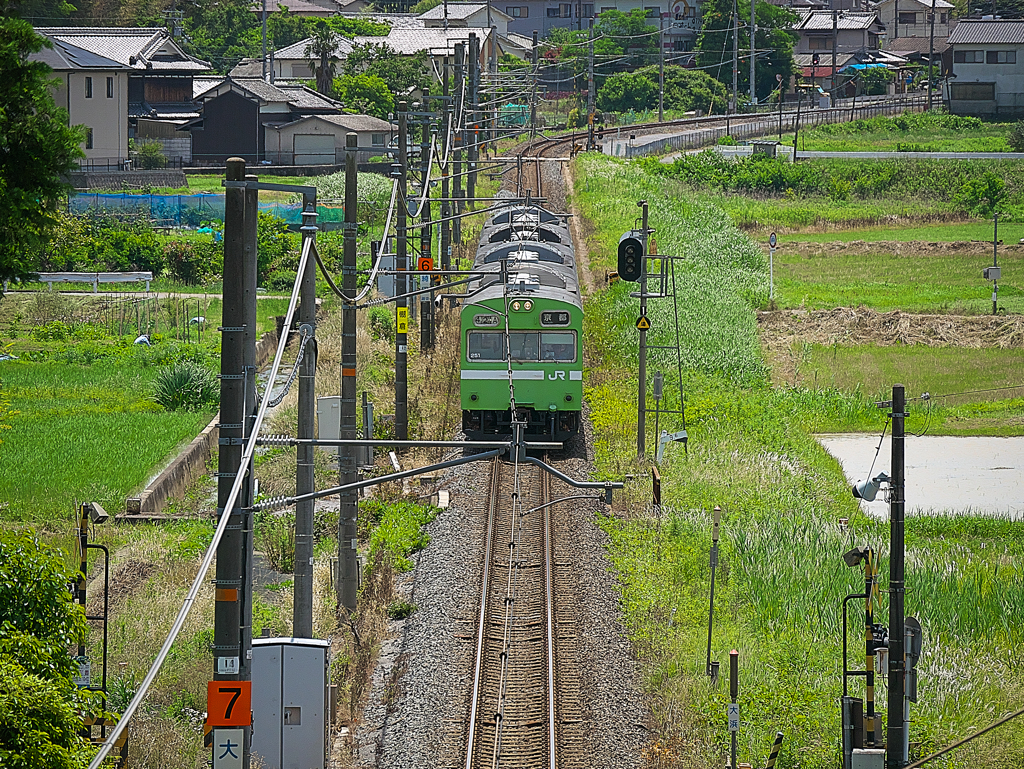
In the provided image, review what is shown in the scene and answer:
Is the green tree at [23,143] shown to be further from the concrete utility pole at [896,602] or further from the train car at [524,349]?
the concrete utility pole at [896,602]

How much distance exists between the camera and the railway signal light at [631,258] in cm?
1916

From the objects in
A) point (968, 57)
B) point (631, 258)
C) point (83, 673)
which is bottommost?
point (83, 673)

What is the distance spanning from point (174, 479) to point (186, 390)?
5230 millimetres

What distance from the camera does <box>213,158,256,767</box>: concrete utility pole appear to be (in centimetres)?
748

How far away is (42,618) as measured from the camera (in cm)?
805

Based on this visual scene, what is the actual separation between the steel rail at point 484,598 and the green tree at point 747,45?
63.3 metres

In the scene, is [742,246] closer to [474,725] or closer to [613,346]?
[613,346]

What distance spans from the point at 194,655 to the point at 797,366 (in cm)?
1942

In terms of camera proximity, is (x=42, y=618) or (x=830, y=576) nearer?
(x=42, y=618)

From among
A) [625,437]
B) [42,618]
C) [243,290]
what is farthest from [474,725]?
[625,437]

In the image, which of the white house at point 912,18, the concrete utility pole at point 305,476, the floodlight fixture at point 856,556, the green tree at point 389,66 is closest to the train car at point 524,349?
the concrete utility pole at point 305,476

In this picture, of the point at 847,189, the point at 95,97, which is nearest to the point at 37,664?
the point at 95,97

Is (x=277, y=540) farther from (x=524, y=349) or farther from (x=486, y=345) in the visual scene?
(x=524, y=349)

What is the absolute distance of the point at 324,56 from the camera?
67562 mm
